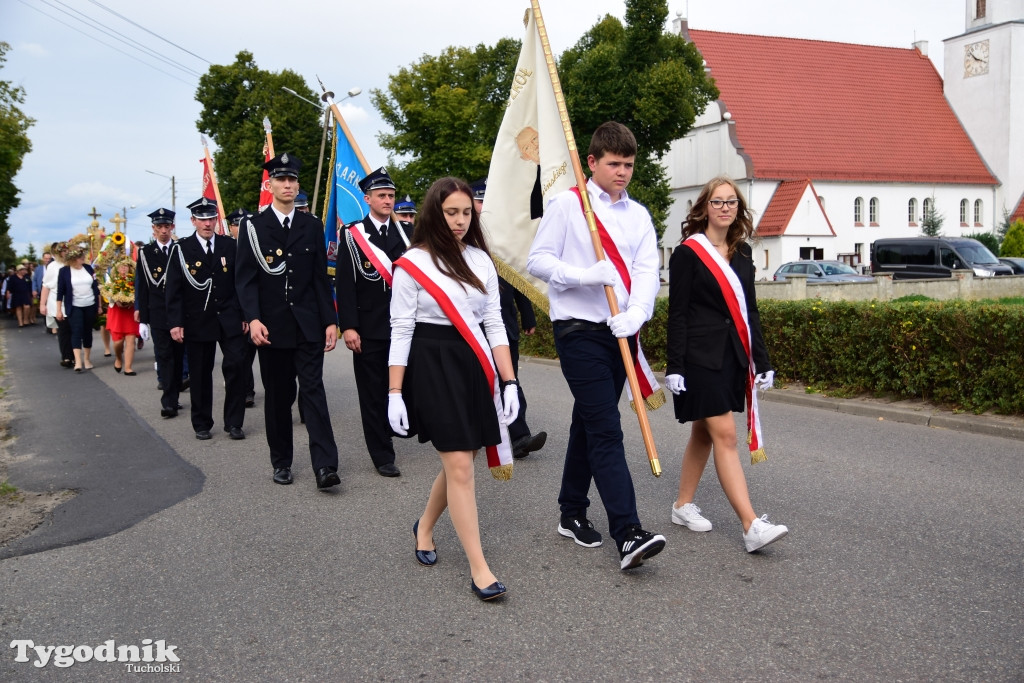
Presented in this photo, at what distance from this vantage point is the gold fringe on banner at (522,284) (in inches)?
219

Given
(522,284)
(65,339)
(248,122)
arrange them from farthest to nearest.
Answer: (248,122), (65,339), (522,284)

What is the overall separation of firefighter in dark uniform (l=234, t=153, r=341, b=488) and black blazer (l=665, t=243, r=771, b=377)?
8.87ft

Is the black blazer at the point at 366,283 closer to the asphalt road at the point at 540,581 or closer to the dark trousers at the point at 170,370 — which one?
the asphalt road at the point at 540,581

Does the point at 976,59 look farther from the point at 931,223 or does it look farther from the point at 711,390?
the point at 711,390

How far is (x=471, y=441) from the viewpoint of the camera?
4414 mm

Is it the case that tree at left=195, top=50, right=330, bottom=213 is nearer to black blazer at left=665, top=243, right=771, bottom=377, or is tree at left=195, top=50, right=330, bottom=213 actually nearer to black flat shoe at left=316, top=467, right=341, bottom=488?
black flat shoe at left=316, top=467, right=341, bottom=488

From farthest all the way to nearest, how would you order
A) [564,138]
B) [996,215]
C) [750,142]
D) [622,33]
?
1. [996,215]
2. [750,142]
3. [622,33]
4. [564,138]

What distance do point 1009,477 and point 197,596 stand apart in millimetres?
5232

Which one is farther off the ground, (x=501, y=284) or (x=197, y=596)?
(x=501, y=284)

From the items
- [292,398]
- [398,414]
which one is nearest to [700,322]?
[398,414]

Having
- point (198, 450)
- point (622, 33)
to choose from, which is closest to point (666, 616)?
point (198, 450)

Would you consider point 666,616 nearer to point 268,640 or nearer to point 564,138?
point 268,640

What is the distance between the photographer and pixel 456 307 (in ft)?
14.5

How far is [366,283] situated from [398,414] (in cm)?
295
